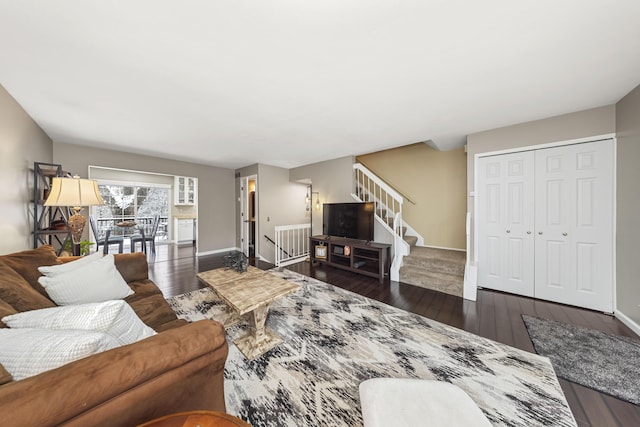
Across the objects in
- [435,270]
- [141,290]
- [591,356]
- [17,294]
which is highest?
[17,294]

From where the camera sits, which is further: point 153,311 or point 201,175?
point 201,175

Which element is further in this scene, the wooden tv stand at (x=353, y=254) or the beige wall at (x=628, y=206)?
the wooden tv stand at (x=353, y=254)

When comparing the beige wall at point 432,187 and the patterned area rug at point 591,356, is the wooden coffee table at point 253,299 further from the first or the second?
the beige wall at point 432,187

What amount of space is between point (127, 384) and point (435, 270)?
3755 millimetres

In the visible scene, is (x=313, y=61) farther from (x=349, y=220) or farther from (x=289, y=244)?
(x=289, y=244)

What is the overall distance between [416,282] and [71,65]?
4533 mm

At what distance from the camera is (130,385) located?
672mm

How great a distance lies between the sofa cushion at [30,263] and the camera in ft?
4.75

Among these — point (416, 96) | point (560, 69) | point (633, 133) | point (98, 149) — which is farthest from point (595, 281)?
point (98, 149)

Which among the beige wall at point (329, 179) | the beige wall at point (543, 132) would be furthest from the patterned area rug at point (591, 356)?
the beige wall at point (329, 179)

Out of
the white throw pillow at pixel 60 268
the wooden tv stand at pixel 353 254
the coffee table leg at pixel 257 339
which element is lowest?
the coffee table leg at pixel 257 339

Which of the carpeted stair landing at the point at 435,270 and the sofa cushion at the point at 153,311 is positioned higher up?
the sofa cushion at the point at 153,311

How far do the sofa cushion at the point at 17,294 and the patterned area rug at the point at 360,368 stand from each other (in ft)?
3.97

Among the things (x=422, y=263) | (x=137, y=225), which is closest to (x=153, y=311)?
(x=422, y=263)
